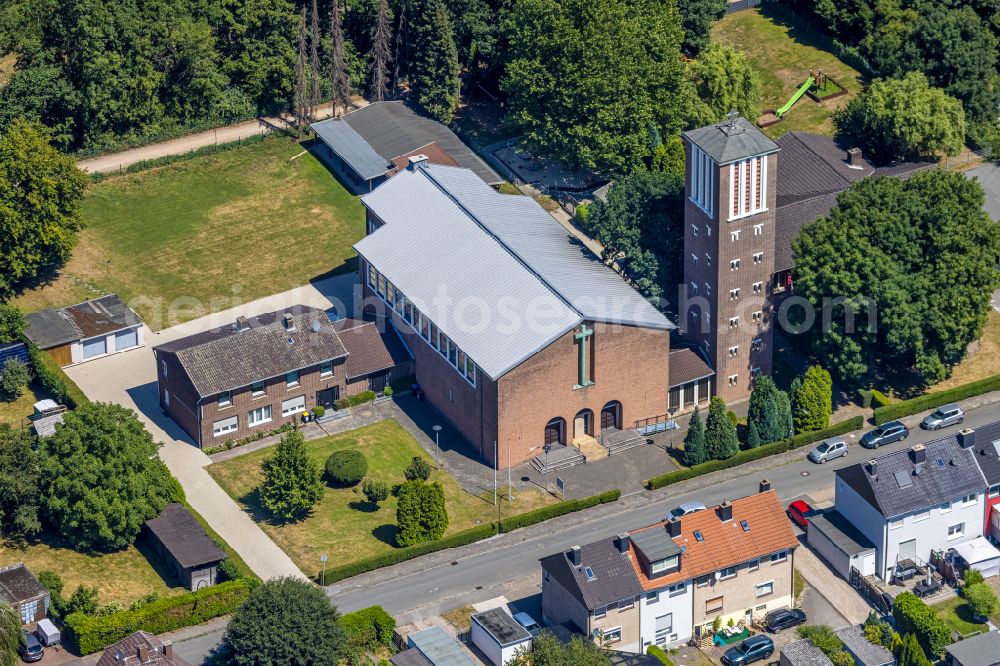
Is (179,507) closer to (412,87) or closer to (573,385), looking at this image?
(573,385)

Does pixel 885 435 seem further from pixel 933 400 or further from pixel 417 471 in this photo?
pixel 417 471

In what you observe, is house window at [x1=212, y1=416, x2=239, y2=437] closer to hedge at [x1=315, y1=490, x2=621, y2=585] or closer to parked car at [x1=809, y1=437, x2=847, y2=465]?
hedge at [x1=315, y1=490, x2=621, y2=585]

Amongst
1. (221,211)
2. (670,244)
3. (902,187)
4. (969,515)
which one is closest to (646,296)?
(670,244)

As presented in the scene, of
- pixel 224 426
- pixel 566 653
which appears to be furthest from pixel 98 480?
pixel 566 653

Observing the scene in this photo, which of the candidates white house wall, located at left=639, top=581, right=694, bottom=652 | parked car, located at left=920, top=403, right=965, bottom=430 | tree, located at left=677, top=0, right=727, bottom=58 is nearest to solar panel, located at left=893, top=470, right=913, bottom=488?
parked car, located at left=920, top=403, right=965, bottom=430

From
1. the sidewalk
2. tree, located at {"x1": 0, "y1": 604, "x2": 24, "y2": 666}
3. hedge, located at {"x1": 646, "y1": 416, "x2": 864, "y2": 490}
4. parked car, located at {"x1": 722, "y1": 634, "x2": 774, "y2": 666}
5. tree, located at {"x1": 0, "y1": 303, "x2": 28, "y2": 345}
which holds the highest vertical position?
the sidewalk

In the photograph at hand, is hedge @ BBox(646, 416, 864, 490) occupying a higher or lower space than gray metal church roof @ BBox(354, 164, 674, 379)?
lower

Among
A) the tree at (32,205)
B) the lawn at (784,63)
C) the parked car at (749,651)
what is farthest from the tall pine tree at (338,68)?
the parked car at (749,651)

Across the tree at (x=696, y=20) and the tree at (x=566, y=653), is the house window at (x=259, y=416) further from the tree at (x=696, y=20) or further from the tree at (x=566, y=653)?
the tree at (x=696, y=20)
